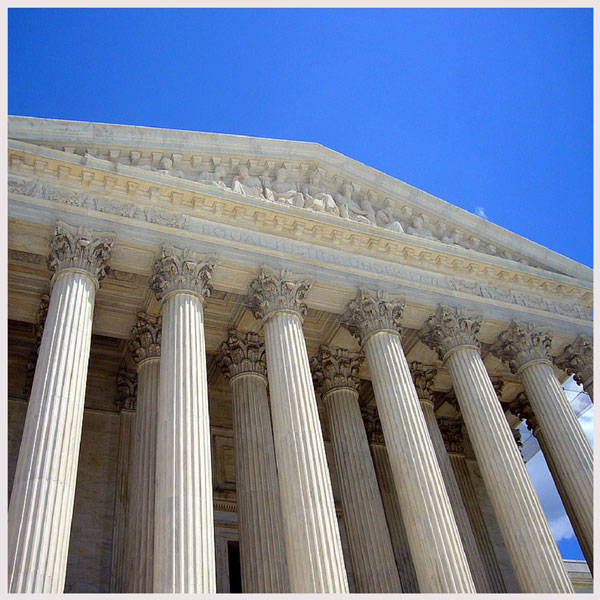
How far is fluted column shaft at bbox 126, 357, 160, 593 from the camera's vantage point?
14172 millimetres

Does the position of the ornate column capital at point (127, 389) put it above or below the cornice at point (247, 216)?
below

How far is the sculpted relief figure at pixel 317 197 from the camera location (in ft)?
67.0

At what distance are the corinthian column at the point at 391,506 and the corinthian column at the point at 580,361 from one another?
6.76 metres

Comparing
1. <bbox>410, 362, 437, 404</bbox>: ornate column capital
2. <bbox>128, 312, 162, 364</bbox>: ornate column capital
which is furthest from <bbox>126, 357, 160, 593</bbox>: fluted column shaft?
<bbox>410, 362, 437, 404</bbox>: ornate column capital

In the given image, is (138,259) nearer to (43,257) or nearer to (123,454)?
(43,257)

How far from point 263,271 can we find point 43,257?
585 cm

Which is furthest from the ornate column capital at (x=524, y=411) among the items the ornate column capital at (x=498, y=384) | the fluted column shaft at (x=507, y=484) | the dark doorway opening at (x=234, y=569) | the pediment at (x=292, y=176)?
the dark doorway opening at (x=234, y=569)

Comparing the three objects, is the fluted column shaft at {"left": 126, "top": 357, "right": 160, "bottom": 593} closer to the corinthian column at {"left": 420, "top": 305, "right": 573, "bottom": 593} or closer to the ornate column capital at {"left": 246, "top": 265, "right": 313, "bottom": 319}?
the ornate column capital at {"left": 246, "top": 265, "right": 313, "bottom": 319}

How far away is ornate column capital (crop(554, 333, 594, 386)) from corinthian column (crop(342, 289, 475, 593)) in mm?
6897

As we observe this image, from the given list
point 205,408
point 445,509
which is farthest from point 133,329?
point 445,509

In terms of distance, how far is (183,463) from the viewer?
42.0 ft

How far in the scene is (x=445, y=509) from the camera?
1460 centimetres

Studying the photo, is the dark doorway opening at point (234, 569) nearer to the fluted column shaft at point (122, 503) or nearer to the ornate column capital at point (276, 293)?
the fluted column shaft at point (122, 503)

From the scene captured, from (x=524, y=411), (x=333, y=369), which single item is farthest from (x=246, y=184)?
(x=524, y=411)
